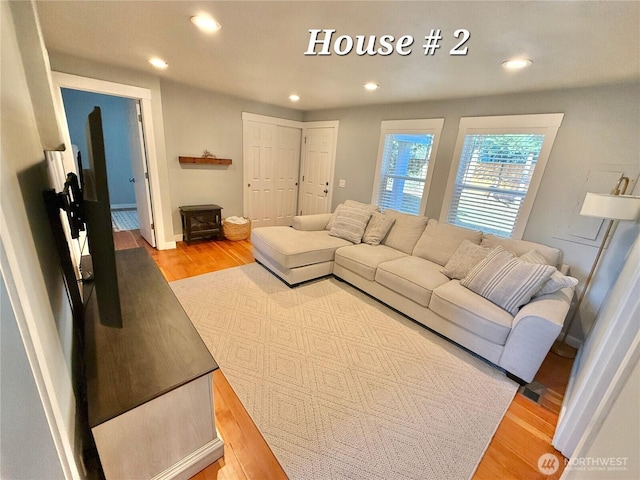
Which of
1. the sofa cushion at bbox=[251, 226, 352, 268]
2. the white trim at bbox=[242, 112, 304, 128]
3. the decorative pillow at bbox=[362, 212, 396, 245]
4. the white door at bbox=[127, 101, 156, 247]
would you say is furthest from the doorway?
the decorative pillow at bbox=[362, 212, 396, 245]

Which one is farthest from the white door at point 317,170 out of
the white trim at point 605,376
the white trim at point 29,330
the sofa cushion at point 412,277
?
the white trim at point 29,330

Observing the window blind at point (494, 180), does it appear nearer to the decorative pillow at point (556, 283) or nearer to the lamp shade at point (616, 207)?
the lamp shade at point (616, 207)

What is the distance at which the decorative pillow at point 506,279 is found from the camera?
1.93m

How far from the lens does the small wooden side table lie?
388 cm

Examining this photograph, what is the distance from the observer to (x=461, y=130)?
10.1ft

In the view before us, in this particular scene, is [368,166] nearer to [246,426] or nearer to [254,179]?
[254,179]

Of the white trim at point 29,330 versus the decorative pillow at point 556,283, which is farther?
the decorative pillow at point 556,283

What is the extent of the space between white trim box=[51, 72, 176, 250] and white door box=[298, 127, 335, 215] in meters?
2.56

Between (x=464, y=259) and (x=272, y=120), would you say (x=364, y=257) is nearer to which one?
(x=464, y=259)

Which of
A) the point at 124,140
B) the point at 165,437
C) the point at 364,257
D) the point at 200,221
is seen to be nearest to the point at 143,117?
the point at 200,221

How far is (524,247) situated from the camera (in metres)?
2.42

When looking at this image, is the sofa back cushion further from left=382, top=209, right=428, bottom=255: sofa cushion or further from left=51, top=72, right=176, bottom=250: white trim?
left=51, top=72, right=176, bottom=250: white trim

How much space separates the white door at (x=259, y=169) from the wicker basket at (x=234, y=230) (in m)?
0.49

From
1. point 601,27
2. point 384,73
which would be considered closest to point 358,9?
point 384,73
